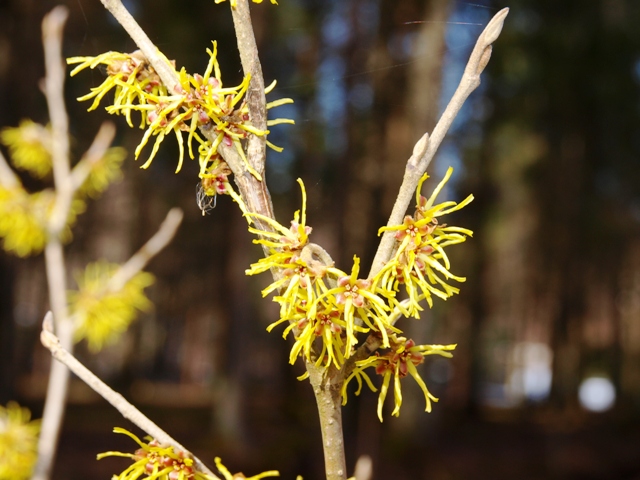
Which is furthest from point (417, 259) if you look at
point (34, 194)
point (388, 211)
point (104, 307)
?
point (388, 211)

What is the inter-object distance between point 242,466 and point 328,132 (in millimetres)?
5714

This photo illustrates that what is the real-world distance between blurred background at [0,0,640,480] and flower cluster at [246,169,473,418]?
2522mm

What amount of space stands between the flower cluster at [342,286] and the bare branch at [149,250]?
892 millimetres

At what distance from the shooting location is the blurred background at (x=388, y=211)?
9031mm

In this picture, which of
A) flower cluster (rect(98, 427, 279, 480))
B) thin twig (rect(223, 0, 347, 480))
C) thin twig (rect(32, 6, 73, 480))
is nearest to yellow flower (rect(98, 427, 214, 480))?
flower cluster (rect(98, 427, 279, 480))

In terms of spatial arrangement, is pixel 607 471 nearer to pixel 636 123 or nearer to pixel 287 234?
pixel 636 123

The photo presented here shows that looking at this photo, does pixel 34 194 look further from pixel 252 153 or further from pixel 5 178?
pixel 252 153

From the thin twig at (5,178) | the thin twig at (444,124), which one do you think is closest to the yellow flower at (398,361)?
the thin twig at (444,124)

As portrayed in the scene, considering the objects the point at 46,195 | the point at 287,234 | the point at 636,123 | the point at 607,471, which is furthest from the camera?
the point at 636,123

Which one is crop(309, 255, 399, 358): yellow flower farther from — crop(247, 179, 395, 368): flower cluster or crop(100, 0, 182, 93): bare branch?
crop(100, 0, 182, 93): bare branch

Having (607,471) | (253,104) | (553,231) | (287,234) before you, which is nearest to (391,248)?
(287,234)

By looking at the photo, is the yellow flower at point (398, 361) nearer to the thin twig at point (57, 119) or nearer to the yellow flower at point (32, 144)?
the thin twig at point (57, 119)

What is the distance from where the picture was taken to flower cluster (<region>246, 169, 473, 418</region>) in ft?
2.49

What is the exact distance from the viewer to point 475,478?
12.6m
